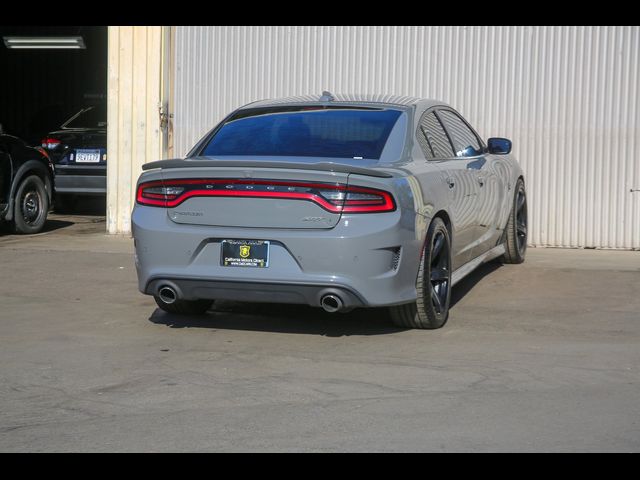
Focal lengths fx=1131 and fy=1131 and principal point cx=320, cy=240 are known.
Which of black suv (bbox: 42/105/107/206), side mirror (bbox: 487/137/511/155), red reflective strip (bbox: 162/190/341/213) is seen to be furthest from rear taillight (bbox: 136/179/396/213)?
black suv (bbox: 42/105/107/206)

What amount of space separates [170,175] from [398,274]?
1.51m

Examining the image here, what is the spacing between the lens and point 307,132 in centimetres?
750

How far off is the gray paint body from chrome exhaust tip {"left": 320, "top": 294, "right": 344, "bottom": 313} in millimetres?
37

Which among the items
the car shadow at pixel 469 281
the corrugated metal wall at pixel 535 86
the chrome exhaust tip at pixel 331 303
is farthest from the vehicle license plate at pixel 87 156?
the chrome exhaust tip at pixel 331 303

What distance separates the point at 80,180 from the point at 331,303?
355 inches

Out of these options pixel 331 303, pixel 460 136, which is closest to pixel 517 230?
pixel 460 136

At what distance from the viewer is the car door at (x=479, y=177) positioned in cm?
847

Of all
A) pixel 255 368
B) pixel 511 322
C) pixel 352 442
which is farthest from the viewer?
pixel 511 322

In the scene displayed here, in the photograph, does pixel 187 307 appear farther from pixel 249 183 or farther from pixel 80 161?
pixel 80 161

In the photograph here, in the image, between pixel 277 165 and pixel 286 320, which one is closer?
pixel 277 165

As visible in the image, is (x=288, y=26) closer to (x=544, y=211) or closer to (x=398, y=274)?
(x=544, y=211)

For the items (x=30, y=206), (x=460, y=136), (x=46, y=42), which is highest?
(x=46, y=42)

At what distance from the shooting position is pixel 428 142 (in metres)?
7.79
